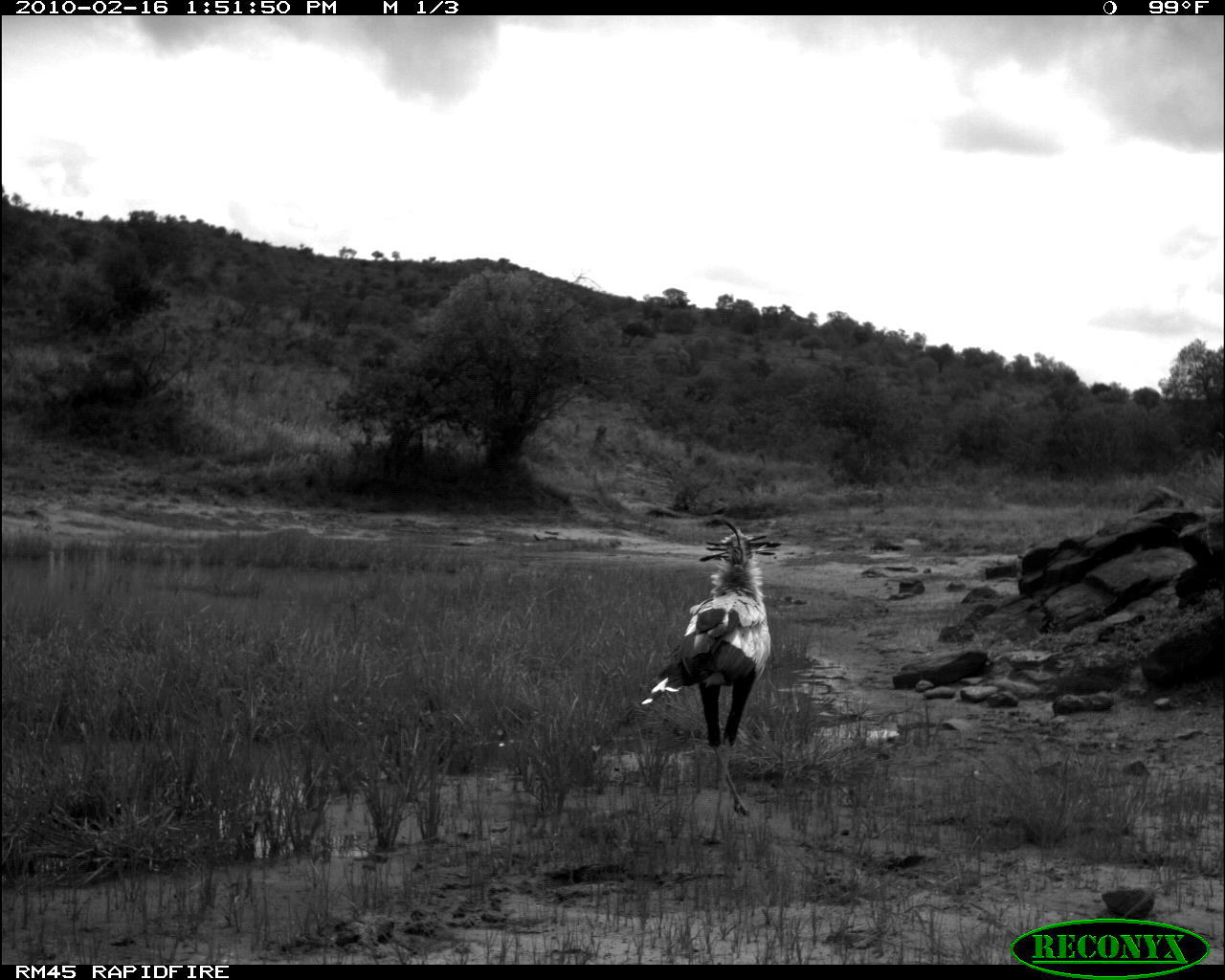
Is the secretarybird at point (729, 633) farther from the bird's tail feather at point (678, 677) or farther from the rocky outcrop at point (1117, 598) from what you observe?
the rocky outcrop at point (1117, 598)

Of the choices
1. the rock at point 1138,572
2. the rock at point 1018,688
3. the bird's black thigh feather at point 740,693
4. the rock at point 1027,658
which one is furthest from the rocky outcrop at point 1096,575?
the bird's black thigh feather at point 740,693

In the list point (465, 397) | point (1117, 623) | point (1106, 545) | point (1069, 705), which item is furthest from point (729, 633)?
point (465, 397)

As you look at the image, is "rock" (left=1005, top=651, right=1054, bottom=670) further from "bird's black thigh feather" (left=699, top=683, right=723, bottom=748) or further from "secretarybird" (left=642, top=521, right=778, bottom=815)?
"secretarybird" (left=642, top=521, right=778, bottom=815)

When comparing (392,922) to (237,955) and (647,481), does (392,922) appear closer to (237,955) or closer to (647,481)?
(237,955)

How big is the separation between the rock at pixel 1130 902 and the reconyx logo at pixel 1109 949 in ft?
7.76

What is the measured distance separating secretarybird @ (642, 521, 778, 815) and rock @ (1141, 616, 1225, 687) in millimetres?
7798

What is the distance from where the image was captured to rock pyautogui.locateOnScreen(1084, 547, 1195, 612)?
38.7 ft

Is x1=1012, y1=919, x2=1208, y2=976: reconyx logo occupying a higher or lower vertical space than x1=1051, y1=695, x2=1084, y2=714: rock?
higher

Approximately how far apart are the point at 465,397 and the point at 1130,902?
79.1 feet

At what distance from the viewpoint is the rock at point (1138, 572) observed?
1180 centimetres

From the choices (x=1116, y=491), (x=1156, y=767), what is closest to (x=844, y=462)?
(x=1156, y=767)

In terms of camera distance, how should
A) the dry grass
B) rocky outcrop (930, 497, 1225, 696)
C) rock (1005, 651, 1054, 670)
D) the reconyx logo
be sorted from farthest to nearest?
rock (1005, 651, 1054, 670), rocky outcrop (930, 497, 1225, 696), the dry grass, the reconyx logo

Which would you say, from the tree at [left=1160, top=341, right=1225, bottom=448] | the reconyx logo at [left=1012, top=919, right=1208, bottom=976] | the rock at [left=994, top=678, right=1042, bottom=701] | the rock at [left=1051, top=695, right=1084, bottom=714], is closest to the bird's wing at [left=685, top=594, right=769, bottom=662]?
the reconyx logo at [left=1012, top=919, right=1208, bottom=976]

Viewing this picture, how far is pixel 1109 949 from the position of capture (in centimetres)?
188
